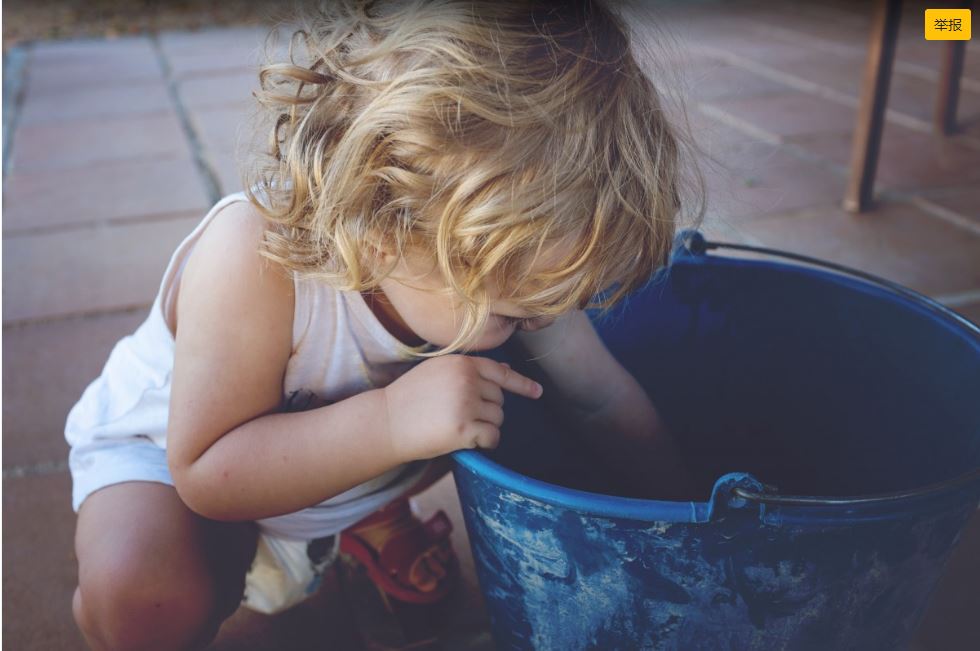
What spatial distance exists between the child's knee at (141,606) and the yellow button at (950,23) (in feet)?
5.76

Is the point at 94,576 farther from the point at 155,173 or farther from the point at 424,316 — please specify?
the point at 155,173

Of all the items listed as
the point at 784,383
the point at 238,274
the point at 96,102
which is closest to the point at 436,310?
the point at 238,274

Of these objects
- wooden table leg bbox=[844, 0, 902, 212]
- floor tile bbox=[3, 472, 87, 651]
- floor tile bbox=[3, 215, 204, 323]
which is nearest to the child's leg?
floor tile bbox=[3, 472, 87, 651]

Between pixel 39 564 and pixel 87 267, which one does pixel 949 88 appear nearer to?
pixel 87 267

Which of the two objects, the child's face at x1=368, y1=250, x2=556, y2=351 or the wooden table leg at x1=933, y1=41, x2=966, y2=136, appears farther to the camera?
the wooden table leg at x1=933, y1=41, x2=966, y2=136

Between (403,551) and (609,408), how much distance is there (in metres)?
0.31

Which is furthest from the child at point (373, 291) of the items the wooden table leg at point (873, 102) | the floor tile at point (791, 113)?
the floor tile at point (791, 113)

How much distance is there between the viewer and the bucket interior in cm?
97

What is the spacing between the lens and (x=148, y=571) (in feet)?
3.00

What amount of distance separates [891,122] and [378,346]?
7.15 ft

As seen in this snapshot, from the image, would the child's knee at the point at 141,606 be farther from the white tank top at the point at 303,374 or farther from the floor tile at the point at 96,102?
the floor tile at the point at 96,102

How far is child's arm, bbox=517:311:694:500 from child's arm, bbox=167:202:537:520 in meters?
0.17

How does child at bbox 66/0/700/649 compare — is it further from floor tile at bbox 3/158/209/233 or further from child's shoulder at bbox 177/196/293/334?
floor tile at bbox 3/158/209/233

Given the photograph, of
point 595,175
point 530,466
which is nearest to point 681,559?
point 595,175
